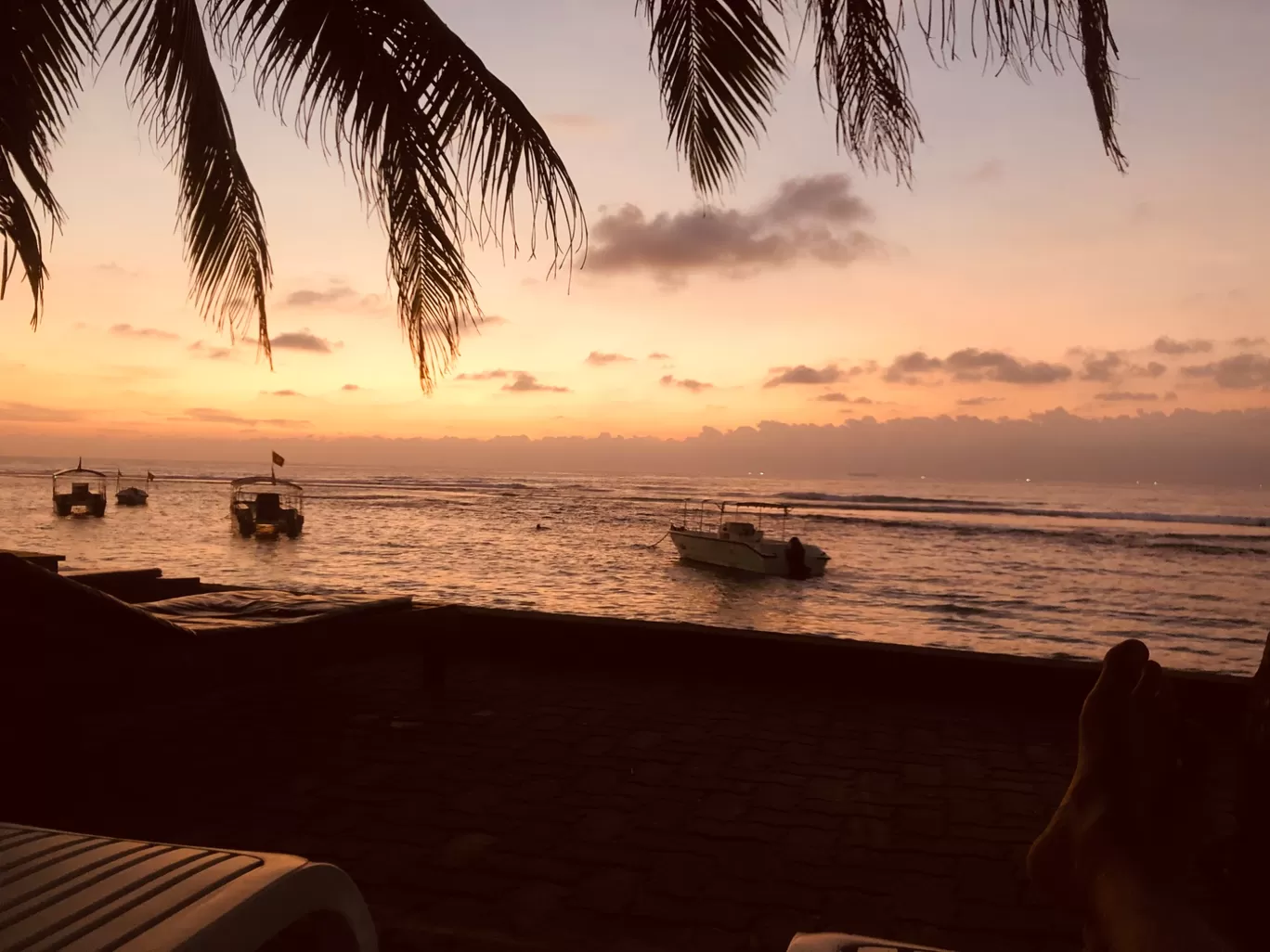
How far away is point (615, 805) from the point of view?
3645 mm

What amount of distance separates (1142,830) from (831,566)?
30.1 m

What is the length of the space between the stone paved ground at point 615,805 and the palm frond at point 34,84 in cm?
314

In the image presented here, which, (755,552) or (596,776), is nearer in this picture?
(596,776)

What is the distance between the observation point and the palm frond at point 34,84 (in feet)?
13.9

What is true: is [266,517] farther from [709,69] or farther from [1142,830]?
[1142,830]

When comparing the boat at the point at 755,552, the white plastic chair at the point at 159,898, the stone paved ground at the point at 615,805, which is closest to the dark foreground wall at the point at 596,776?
the stone paved ground at the point at 615,805

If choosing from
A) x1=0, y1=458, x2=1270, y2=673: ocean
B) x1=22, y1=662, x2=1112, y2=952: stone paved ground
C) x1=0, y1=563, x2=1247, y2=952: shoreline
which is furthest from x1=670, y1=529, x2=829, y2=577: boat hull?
x1=22, y1=662, x2=1112, y2=952: stone paved ground

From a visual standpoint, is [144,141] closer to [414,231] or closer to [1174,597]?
[414,231]

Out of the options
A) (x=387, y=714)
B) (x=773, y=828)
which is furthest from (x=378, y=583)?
(x=773, y=828)

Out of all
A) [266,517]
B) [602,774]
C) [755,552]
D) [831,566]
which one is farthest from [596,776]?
[266,517]

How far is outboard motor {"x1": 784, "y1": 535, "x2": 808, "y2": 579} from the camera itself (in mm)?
27172

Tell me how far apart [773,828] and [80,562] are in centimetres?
2828

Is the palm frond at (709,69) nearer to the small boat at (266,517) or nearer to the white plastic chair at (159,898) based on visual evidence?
the white plastic chair at (159,898)

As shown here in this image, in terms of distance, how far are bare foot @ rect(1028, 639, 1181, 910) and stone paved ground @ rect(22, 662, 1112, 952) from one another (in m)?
1.28
